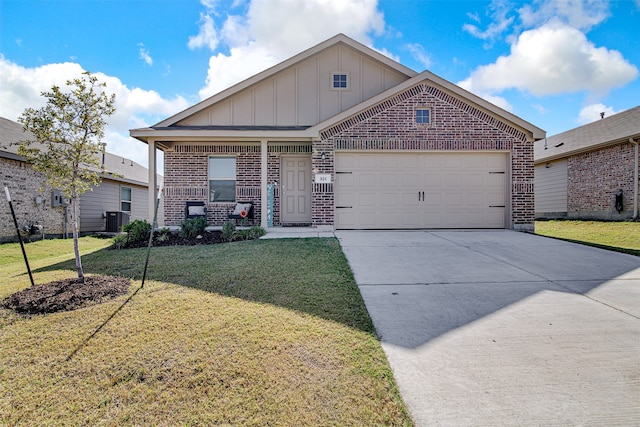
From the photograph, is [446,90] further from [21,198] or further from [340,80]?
[21,198]

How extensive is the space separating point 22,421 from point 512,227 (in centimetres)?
1041

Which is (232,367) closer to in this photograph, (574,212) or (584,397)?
(584,397)

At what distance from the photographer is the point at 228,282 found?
435 centimetres

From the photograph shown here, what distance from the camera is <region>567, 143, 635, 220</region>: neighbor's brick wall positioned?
12312mm

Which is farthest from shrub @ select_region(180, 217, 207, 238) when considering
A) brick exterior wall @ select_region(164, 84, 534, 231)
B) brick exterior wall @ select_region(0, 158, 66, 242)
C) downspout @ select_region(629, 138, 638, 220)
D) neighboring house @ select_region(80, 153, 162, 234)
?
downspout @ select_region(629, 138, 638, 220)

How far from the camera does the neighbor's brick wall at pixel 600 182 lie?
12.3 metres

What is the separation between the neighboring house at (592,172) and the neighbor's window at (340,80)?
1073cm

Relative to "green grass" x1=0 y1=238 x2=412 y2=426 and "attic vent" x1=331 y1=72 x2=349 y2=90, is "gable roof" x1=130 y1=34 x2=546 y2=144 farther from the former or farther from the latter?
"green grass" x1=0 y1=238 x2=412 y2=426

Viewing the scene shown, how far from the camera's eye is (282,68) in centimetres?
1084

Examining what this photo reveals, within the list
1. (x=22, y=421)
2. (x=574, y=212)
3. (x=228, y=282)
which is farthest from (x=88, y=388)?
(x=574, y=212)

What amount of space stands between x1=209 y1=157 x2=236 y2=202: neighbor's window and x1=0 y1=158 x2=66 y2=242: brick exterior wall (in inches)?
189

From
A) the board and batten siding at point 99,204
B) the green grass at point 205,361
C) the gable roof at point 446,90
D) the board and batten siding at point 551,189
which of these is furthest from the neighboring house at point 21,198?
the board and batten siding at point 551,189

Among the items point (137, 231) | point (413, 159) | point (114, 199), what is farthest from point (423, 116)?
point (114, 199)

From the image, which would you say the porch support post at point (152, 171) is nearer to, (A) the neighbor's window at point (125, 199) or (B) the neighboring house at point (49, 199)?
(B) the neighboring house at point (49, 199)
